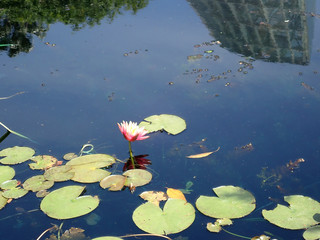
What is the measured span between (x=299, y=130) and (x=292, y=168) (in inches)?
15.8

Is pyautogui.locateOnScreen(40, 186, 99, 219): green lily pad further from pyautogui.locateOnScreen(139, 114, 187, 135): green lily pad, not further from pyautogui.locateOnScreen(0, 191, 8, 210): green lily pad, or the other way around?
pyautogui.locateOnScreen(139, 114, 187, 135): green lily pad

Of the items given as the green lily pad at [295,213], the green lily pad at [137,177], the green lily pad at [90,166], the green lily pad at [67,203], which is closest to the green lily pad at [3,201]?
the green lily pad at [67,203]

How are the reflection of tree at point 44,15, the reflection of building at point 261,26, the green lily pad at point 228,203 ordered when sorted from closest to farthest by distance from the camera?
the green lily pad at point 228,203 → the reflection of building at point 261,26 → the reflection of tree at point 44,15

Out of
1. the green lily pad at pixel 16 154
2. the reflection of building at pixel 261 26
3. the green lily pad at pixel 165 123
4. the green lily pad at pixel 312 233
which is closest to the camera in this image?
the green lily pad at pixel 312 233

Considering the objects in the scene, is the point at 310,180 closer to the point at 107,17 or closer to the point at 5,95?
the point at 5,95

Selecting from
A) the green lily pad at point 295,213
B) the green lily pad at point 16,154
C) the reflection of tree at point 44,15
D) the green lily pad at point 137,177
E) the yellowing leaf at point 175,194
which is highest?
the reflection of tree at point 44,15

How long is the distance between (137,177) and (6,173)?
0.71 metres

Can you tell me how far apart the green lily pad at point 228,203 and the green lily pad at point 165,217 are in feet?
0.25

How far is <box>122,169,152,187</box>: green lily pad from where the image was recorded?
226 centimetres

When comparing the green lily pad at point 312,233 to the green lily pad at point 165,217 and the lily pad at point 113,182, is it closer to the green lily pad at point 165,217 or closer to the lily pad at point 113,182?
the green lily pad at point 165,217

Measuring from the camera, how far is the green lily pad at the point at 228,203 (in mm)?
2049

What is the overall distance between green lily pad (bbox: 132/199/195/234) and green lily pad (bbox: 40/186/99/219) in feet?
0.79

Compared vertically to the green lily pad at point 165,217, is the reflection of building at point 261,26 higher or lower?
higher

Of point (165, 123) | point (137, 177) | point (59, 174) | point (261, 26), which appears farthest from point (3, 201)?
point (261, 26)
